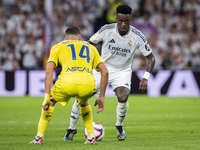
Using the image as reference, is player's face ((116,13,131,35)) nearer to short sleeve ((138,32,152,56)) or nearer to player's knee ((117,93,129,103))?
short sleeve ((138,32,152,56))

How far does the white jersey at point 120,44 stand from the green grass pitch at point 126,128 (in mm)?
1419

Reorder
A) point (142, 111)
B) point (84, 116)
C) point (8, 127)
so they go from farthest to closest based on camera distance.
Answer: point (142, 111) → point (8, 127) → point (84, 116)

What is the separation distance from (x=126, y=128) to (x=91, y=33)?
41.7ft

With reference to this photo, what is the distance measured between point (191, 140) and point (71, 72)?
2342mm

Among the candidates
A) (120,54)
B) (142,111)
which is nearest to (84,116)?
(120,54)

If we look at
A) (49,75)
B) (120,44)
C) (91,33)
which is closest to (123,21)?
(120,44)

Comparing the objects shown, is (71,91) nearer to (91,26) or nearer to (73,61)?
(73,61)

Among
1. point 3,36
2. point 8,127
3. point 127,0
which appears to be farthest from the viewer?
point 127,0

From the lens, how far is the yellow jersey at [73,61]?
5656 mm

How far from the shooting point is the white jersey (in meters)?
7.46

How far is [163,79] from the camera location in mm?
17453

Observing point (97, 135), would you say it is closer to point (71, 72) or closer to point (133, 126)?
point (71, 72)

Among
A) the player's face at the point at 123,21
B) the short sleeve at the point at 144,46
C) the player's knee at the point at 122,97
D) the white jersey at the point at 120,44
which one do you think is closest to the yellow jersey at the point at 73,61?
the player's knee at the point at 122,97

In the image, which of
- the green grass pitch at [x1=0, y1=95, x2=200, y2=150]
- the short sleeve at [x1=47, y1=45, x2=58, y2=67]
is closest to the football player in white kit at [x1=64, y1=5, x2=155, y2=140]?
the green grass pitch at [x1=0, y1=95, x2=200, y2=150]
